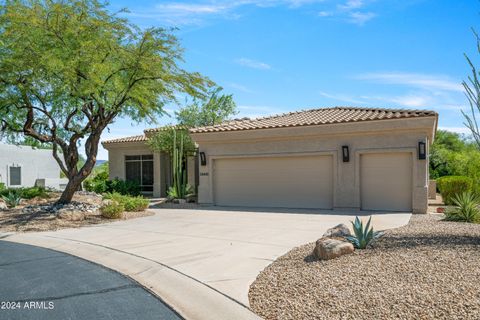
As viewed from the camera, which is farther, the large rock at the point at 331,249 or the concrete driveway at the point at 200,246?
the large rock at the point at 331,249

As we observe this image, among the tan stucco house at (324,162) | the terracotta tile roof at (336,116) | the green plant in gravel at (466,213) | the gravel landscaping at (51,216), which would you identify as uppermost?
the terracotta tile roof at (336,116)

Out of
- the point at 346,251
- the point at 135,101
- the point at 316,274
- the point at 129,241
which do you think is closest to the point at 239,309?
the point at 316,274

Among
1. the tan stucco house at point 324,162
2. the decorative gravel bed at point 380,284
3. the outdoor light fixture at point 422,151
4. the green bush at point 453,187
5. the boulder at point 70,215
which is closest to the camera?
the decorative gravel bed at point 380,284

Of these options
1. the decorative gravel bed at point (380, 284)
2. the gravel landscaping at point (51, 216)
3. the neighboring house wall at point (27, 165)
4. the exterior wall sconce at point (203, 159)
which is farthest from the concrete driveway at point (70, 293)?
the neighboring house wall at point (27, 165)

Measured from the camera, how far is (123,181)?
78.4 feet

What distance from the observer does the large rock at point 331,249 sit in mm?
6520

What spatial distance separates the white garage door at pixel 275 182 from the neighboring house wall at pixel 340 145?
304mm

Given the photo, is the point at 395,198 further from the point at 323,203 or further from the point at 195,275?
the point at 195,275

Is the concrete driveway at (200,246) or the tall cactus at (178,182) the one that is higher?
the tall cactus at (178,182)

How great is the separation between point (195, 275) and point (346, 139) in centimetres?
1055

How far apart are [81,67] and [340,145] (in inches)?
377

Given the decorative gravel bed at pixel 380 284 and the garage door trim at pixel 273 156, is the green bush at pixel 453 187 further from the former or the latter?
the decorative gravel bed at pixel 380 284

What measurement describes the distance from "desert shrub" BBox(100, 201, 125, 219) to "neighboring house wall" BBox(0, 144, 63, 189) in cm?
2071

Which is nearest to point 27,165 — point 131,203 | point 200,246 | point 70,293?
point 131,203
